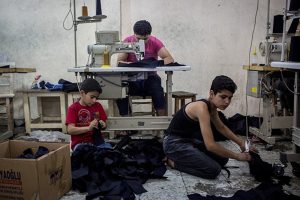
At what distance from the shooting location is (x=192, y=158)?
9.55ft

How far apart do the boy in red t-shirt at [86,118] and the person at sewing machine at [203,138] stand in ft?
2.37

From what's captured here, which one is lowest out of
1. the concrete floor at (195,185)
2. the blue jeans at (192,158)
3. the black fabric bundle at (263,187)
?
the concrete floor at (195,185)

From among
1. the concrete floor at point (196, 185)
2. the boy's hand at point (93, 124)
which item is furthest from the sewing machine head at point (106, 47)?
the concrete floor at point (196, 185)

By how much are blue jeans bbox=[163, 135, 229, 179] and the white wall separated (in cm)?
247

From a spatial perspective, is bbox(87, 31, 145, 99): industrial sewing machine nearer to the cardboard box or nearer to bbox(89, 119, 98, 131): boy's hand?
bbox(89, 119, 98, 131): boy's hand

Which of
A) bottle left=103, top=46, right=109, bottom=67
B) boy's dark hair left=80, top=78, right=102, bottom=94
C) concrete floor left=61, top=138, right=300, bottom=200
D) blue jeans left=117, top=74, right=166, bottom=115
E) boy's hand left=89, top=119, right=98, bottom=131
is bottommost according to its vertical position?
concrete floor left=61, top=138, right=300, bottom=200

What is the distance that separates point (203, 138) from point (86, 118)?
121 cm

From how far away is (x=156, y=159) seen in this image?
10.3 ft

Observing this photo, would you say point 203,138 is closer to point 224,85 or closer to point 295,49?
point 224,85

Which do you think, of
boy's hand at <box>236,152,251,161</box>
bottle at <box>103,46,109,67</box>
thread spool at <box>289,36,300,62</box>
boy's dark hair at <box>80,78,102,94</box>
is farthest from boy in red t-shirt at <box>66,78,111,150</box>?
thread spool at <box>289,36,300,62</box>

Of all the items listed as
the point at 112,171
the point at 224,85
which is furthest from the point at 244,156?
the point at 112,171

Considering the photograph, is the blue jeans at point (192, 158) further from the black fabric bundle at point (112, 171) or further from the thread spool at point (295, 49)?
the thread spool at point (295, 49)

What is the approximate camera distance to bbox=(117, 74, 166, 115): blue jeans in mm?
4051

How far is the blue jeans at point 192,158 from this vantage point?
285 cm
